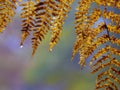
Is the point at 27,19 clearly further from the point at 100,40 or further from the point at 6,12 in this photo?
the point at 100,40

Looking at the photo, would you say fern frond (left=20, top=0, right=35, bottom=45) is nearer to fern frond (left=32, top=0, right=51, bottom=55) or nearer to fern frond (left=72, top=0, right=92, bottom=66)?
fern frond (left=32, top=0, right=51, bottom=55)

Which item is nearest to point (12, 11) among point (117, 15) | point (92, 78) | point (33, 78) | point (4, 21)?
point (4, 21)

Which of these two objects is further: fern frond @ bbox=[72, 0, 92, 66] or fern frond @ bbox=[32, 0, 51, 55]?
fern frond @ bbox=[72, 0, 92, 66]

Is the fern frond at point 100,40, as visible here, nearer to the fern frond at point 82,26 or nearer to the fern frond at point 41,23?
the fern frond at point 82,26

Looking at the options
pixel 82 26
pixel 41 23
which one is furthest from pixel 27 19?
pixel 82 26

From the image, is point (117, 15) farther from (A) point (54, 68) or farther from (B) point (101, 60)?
(A) point (54, 68)

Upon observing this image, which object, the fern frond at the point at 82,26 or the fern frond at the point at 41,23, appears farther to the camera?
the fern frond at the point at 82,26

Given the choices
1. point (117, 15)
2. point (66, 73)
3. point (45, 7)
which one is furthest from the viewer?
point (66, 73)

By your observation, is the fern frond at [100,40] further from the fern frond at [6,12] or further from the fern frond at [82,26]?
the fern frond at [6,12]
